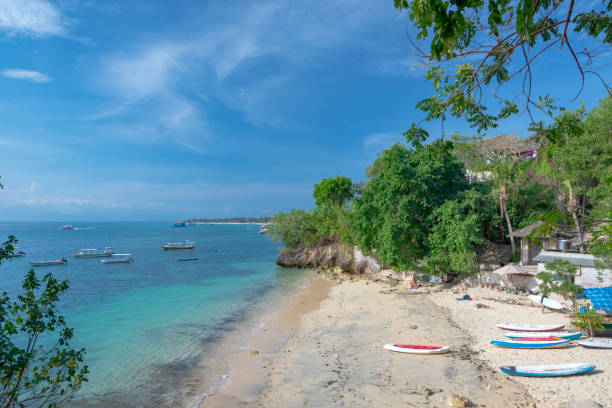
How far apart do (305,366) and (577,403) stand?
301 inches

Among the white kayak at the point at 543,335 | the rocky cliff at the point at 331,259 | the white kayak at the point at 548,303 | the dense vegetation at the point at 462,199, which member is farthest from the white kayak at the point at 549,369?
the rocky cliff at the point at 331,259

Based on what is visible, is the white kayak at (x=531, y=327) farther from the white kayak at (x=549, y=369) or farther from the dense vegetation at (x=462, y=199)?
the dense vegetation at (x=462, y=199)

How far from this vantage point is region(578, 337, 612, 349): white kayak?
33.9 ft

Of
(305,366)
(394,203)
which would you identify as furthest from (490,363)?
(394,203)

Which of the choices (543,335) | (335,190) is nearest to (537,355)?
(543,335)

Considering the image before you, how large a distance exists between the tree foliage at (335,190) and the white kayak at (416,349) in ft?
151

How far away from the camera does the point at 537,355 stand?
10.6 m

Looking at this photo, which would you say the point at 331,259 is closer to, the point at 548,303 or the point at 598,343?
the point at 548,303

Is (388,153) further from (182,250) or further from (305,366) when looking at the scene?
(182,250)

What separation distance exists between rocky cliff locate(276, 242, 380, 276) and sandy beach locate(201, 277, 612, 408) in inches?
506

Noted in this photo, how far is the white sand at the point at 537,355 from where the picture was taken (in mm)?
8219

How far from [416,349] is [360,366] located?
221cm

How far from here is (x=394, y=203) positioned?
23.1 m

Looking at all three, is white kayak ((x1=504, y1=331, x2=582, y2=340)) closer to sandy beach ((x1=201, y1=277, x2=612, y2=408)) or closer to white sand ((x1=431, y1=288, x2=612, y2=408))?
white sand ((x1=431, y1=288, x2=612, y2=408))
